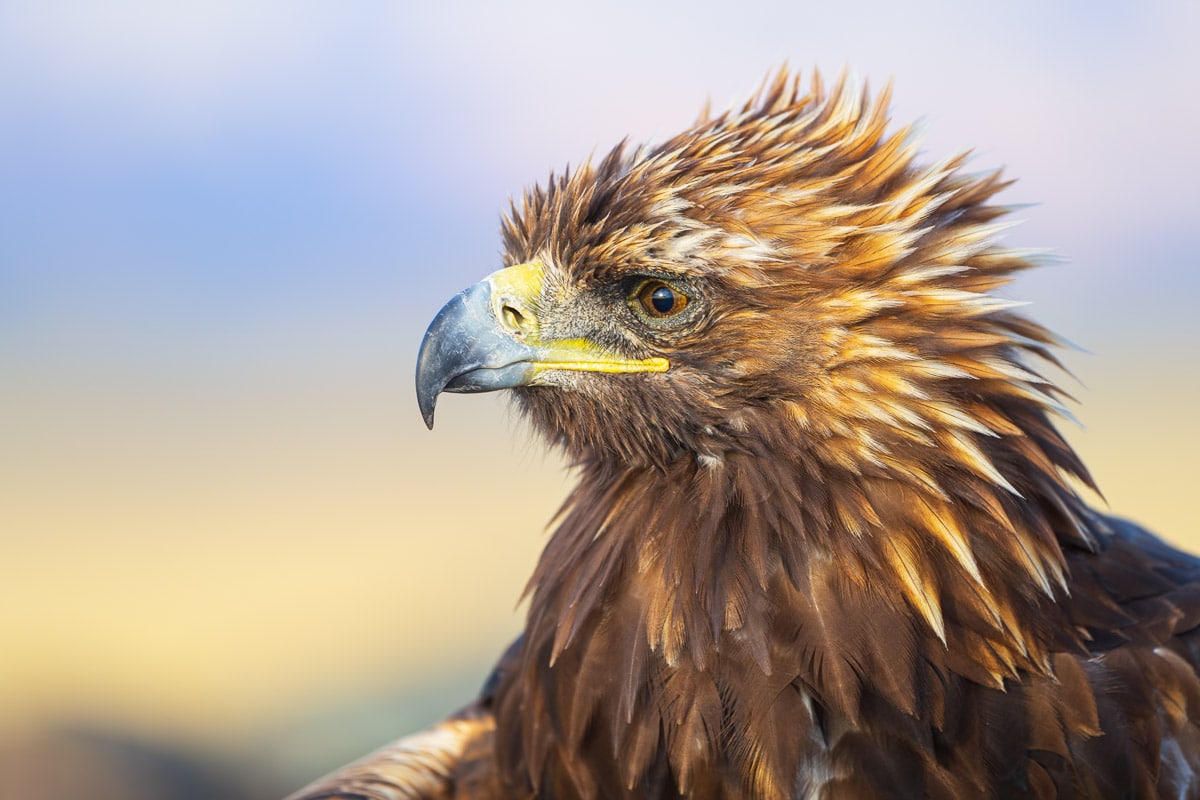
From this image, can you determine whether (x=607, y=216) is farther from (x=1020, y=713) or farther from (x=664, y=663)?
(x=1020, y=713)

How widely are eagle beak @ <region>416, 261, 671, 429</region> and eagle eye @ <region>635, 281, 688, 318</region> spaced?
14cm

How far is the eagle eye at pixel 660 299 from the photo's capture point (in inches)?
99.0

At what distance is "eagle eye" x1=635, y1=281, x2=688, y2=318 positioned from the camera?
2516mm

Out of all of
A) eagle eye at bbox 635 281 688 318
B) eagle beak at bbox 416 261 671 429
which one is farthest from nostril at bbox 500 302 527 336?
eagle eye at bbox 635 281 688 318

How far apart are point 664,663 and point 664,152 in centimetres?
115

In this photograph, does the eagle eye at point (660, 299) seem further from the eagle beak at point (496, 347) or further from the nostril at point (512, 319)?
the nostril at point (512, 319)

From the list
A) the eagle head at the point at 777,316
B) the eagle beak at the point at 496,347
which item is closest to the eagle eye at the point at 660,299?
the eagle head at the point at 777,316

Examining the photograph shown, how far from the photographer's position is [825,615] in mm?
2311

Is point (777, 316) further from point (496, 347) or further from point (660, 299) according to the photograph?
point (496, 347)

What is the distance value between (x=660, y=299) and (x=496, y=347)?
41 cm

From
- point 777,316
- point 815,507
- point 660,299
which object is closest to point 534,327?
point 660,299

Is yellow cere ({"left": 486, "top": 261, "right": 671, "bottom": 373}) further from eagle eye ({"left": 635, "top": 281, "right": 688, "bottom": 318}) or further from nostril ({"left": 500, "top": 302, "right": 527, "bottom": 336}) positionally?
eagle eye ({"left": 635, "top": 281, "right": 688, "bottom": 318})

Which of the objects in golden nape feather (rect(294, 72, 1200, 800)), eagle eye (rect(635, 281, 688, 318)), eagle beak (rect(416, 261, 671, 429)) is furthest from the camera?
eagle beak (rect(416, 261, 671, 429))

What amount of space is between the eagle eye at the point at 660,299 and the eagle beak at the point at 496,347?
0.14m
